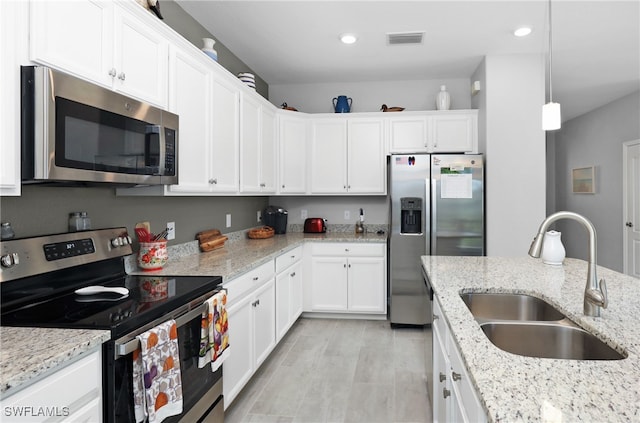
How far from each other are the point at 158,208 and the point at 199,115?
66 cm

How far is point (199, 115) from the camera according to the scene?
2494mm

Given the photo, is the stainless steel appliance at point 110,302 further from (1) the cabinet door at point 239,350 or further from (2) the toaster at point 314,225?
(2) the toaster at point 314,225

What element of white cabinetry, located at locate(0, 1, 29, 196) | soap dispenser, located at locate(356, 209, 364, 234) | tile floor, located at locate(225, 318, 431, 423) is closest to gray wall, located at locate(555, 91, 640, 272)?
soap dispenser, located at locate(356, 209, 364, 234)

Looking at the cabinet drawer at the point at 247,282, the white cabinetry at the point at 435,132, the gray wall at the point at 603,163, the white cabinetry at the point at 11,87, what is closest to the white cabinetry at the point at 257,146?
the cabinet drawer at the point at 247,282

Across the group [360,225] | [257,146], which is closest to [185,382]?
[257,146]

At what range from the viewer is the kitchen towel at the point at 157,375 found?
1360 mm

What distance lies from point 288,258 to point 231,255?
0.76 metres

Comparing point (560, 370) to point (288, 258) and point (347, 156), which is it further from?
point (347, 156)

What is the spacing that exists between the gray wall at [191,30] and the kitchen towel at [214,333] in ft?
6.44

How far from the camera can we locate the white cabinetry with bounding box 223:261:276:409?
2262mm

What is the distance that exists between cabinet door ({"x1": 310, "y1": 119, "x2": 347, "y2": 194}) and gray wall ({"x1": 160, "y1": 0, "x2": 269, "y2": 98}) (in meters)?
1.07

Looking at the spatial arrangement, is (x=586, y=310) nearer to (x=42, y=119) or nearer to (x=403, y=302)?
(x=42, y=119)

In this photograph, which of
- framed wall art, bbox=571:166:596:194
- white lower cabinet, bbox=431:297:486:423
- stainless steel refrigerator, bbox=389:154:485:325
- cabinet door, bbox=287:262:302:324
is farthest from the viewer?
framed wall art, bbox=571:166:596:194

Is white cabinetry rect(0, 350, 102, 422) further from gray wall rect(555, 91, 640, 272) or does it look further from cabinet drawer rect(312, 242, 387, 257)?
gray wall rect(555, 91, 640, 272)
